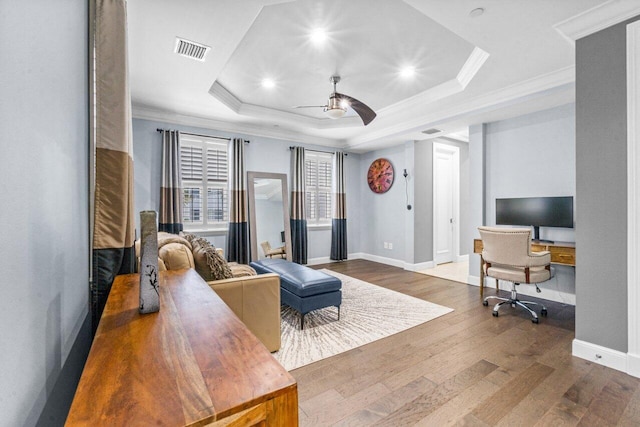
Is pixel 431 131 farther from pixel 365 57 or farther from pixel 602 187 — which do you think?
pixel 602 187

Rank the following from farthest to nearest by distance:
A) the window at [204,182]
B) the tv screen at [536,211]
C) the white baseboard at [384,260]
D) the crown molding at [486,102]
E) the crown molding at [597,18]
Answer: the white baseboard at [384,260]
the window at [204,182]
the tv screen at [536,211]
the crown molding at [486,102]
the crown molding at [597,18]

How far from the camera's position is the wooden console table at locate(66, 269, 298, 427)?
55cm

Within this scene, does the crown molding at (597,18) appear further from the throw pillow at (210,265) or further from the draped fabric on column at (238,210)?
the draped fabric on column at (238,210)

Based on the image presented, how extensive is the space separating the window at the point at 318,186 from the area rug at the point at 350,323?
2410 millimetres

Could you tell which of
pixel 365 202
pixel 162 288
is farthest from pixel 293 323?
pixel 365 202

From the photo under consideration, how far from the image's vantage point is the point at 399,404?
67.7 inches

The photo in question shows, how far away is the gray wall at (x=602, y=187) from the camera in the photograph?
204cm

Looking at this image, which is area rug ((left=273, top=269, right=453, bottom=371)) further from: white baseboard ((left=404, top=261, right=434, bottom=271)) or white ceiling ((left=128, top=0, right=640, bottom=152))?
white ceiling ((left=128, top=0, right=640, bottom=152))

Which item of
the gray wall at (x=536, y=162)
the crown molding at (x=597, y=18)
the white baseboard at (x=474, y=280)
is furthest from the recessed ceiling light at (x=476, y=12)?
the white baseboard at (x=474, y=280)

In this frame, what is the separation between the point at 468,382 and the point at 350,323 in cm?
119

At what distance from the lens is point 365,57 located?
2963mm

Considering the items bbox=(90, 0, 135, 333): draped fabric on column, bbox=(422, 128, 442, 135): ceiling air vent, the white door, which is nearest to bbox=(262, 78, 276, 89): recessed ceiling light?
bbox=(90, 0, 135, 333): draped fabric on column

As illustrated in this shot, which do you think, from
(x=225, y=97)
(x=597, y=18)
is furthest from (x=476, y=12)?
(x=225, y=97)

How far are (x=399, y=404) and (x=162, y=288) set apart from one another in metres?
1.51
